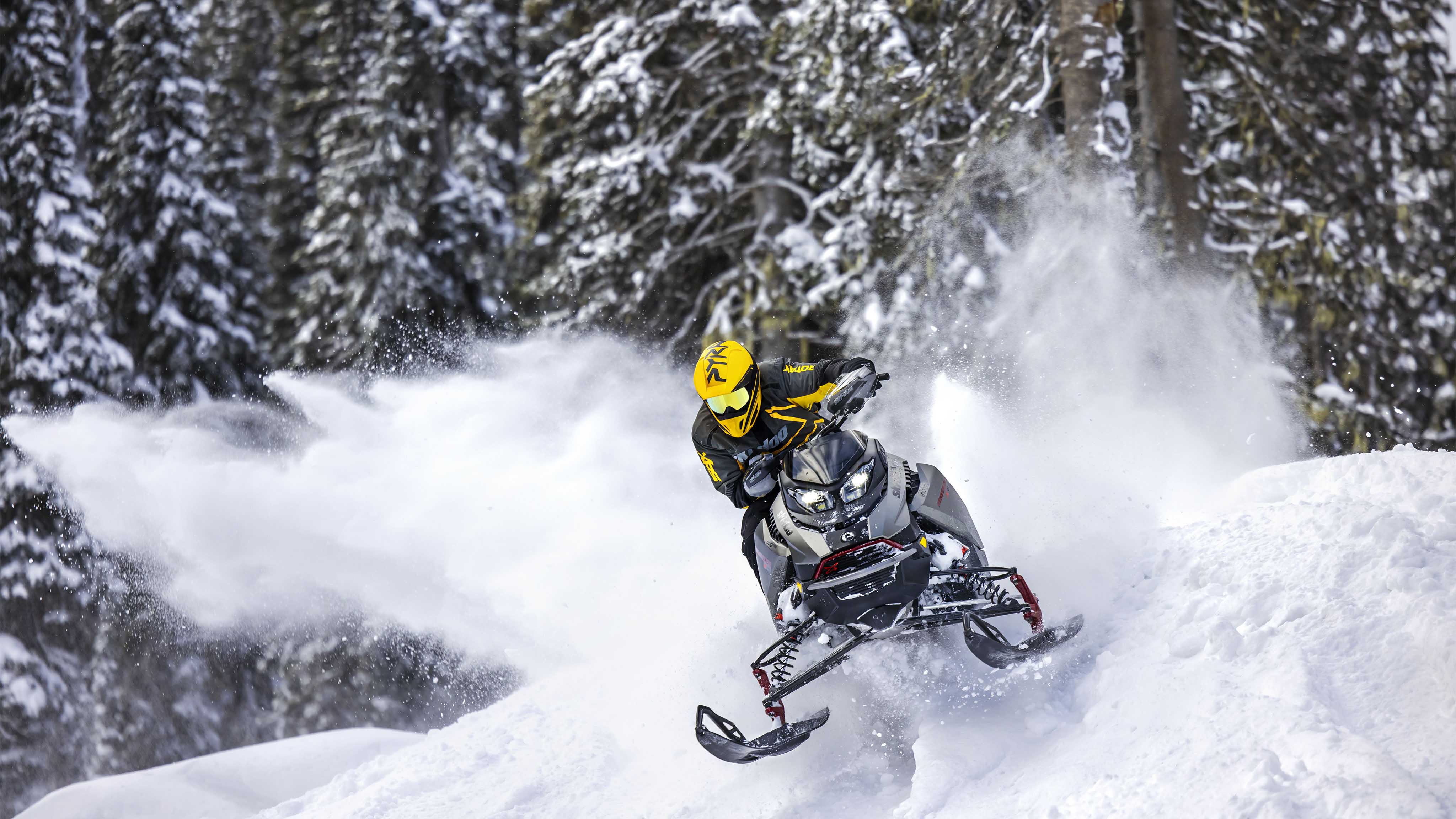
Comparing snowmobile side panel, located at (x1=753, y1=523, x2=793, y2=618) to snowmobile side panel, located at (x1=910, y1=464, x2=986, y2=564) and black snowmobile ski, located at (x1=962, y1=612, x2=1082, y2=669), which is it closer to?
snowmobile side panel, located at (x1=910, y1=464, x2=986, y2=564)

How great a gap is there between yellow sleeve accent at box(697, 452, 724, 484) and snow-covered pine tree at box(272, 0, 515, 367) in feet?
50.3

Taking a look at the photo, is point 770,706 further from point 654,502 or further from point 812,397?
point 654,502

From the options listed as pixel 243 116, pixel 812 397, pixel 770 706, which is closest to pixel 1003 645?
pixel 770 706

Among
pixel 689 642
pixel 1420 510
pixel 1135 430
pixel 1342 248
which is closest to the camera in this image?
pixel 1420 510

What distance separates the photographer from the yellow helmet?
5742 millimetres

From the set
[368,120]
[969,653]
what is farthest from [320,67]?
[969,653]

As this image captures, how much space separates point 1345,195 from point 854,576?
9.22 m

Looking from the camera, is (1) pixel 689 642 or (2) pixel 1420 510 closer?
(2) pixel 1420 510

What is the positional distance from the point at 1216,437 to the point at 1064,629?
485 cm

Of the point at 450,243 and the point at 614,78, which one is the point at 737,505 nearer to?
the point at 614,78

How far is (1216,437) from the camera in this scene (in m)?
9.69

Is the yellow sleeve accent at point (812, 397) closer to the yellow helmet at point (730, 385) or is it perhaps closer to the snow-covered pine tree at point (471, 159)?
the yellow helmet at point (730, 385)

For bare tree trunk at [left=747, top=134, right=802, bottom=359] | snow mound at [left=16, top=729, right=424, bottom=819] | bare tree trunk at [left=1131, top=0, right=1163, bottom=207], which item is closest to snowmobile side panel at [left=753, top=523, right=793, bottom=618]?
snow mound at [left=16, top=729, right=424, bottom=819]

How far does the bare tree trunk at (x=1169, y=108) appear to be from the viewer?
11.1 metres
